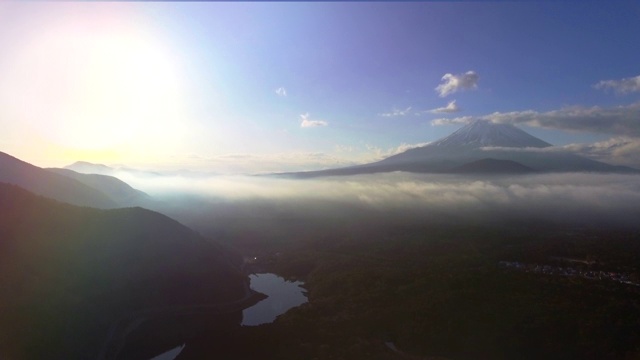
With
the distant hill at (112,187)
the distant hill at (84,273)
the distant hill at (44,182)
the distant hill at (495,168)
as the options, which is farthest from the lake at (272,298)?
the distant hill at (495,168)

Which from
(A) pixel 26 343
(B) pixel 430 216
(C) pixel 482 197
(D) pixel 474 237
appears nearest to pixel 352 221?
(B) pixel 430 216

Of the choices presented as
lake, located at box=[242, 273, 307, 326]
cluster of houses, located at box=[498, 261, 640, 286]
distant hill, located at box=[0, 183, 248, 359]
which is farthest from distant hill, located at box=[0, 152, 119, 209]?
cluster of houses, located at box=[498, 261, 640, 286]

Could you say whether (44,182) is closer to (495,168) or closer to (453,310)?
(453,310)

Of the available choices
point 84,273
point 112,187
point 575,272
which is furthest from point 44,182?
point 575,272

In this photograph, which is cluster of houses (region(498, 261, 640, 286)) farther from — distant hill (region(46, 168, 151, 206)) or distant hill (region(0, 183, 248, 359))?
distant hill (region(46, 168, 151, 206))

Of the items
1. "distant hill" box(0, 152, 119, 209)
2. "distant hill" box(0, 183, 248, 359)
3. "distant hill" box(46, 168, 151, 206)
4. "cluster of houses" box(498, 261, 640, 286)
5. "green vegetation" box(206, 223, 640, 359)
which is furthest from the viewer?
"distant hill" box(46, 168, 151, 206)

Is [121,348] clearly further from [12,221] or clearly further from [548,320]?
[548,320]
